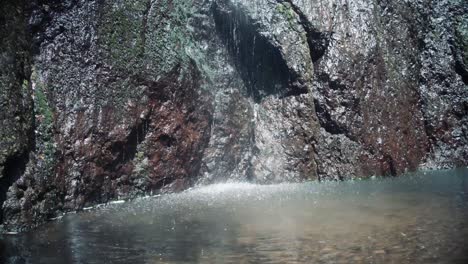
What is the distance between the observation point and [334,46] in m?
11.3

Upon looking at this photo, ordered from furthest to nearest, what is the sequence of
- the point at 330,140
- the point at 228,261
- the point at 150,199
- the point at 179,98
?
1. the point at 330,140
2. the point at 179,98
3. the point at 150,199
4. the point at 228,261

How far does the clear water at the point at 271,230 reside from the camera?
16.1ft

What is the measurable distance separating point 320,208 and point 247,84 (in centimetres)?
542

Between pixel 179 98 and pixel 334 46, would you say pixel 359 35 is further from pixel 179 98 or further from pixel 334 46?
pixel 179 98

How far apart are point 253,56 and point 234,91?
108 cm

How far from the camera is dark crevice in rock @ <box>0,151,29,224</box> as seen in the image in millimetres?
6914

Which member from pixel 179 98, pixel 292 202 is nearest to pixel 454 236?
pixel 292 202

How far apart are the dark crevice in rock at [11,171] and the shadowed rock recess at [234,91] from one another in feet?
1.92

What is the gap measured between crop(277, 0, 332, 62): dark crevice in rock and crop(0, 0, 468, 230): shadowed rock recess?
0.04m

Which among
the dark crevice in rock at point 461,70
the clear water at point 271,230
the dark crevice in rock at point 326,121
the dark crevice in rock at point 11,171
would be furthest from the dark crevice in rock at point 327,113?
the dark crevice in rock at point 11,171

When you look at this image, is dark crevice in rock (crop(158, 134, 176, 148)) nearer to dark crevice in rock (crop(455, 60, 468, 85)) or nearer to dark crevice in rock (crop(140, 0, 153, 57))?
dark crevice in rock (crop(140, 0, 153, 57))

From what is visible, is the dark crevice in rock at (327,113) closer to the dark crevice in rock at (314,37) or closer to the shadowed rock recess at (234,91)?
the shadowed rock recess at (234,91)

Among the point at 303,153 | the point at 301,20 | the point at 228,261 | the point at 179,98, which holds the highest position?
the point at 301,20

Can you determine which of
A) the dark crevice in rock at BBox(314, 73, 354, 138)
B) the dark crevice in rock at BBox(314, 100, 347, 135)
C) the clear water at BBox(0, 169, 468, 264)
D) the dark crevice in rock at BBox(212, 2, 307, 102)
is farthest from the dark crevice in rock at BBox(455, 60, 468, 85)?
the dark crevice in rock at BBox(212, 2, 307, 102)
